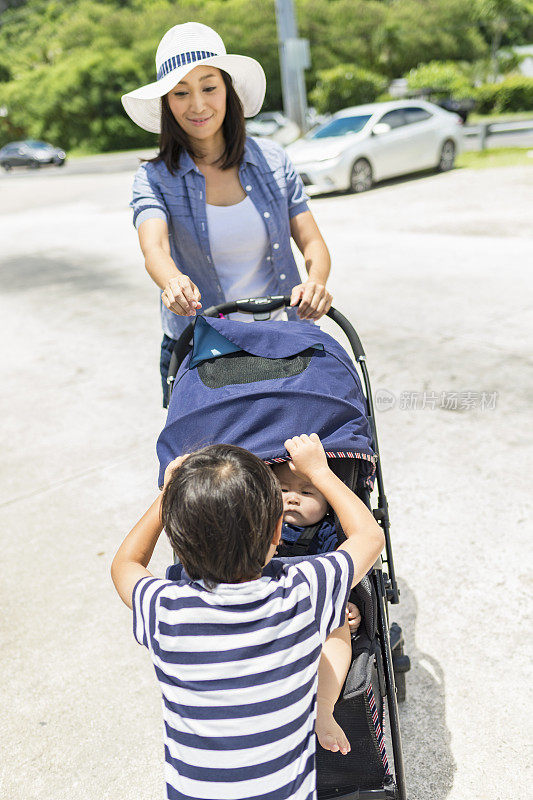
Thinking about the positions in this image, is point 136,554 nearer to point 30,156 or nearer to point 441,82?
point 30,156

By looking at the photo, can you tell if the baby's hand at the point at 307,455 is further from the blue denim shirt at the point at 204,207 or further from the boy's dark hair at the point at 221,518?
the blue denim shirt at the point at 204,207

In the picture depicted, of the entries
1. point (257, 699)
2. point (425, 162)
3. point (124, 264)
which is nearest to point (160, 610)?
point (257, 699)

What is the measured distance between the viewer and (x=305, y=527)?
2.07 meters

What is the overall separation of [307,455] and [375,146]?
12386 mm

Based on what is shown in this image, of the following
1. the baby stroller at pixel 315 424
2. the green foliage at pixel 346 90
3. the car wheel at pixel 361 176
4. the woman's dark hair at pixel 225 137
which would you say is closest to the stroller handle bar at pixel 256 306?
the baby stroller at pixel 315 424

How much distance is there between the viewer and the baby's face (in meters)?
2.02

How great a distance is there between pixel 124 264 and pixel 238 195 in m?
7.02

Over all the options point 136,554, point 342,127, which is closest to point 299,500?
point 136,554

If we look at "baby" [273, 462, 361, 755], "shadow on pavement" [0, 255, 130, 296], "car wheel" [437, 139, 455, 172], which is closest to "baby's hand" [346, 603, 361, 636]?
"baby" [273, 462, 361, 755]

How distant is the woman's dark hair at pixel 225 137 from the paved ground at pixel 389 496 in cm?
172

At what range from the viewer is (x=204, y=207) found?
8.43 ft

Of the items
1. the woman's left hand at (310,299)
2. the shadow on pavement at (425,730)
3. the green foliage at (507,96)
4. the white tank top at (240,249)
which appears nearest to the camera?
the shadow on pavement at (425,730)

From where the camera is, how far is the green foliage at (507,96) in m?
31.7

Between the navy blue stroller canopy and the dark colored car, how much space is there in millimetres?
33534
